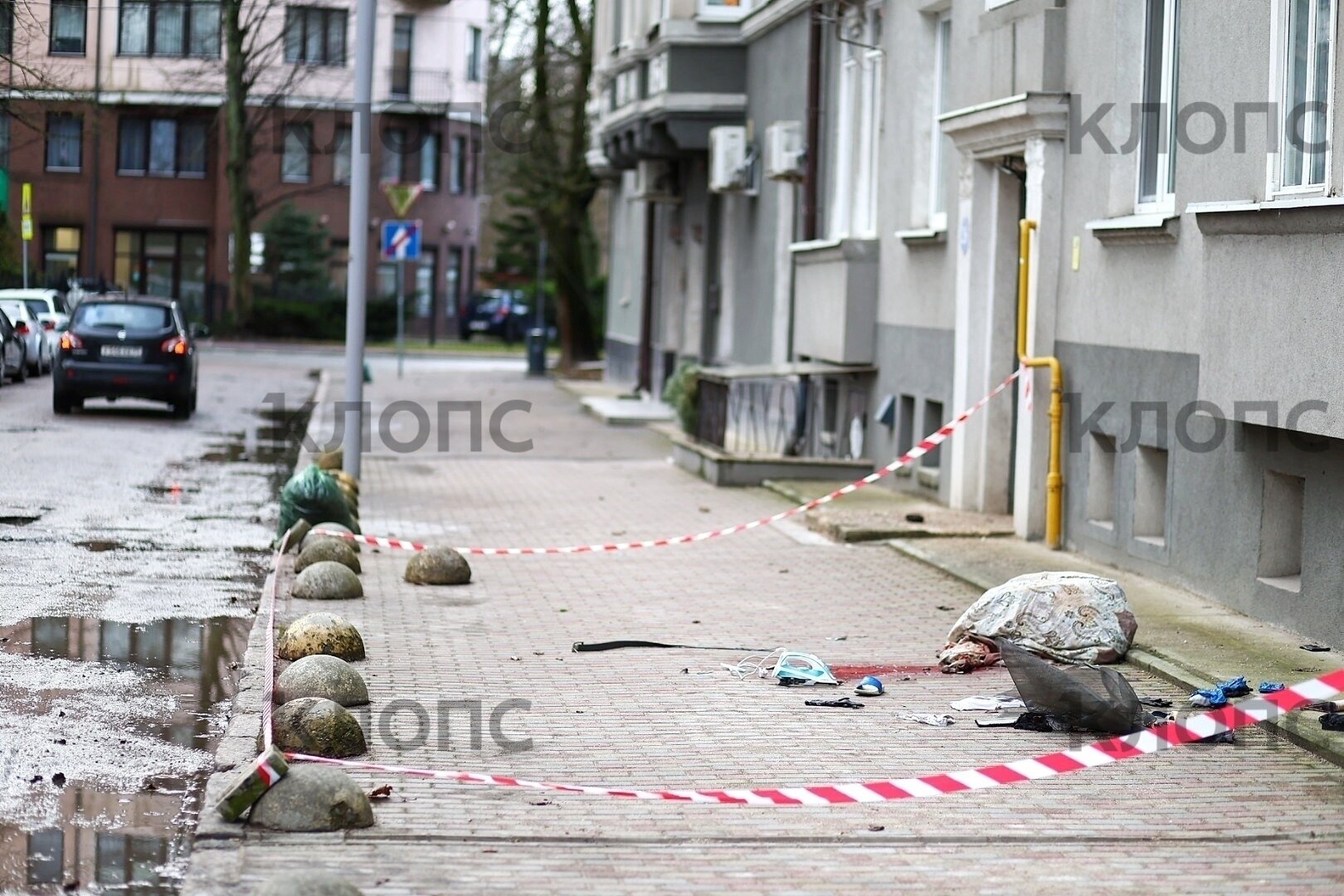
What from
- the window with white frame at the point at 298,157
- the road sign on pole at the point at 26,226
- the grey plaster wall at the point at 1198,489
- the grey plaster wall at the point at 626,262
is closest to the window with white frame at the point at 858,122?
the grey plaster wall at the point at 1198,489

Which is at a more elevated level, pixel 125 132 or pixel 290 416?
pixel 125 132

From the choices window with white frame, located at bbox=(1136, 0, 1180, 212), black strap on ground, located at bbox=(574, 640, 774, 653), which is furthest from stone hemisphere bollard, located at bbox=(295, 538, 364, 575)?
window with white frame, located at bbox=(1136, 0, 1180, 212)

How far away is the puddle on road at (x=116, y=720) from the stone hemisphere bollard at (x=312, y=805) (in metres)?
0.28

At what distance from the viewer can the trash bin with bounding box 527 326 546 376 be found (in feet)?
134

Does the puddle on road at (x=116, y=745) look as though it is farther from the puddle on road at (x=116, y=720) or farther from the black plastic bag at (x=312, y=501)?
the black plastic bag at (x=312, y=501)

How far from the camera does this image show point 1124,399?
12203mm

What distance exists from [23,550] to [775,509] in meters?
6.71

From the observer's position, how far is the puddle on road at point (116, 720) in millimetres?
5988

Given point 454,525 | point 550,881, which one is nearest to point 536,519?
point 454,525

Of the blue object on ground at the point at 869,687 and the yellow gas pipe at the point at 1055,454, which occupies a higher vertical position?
the yellow gas pipe at the point at 1055,454

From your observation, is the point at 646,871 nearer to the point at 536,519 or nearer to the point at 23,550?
the point at 23,550

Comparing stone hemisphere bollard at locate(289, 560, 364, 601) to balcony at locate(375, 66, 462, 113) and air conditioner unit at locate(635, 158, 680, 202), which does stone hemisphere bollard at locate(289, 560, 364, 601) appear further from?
balcony at locate(375, 66, 462, 113)

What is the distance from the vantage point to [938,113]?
1709cm

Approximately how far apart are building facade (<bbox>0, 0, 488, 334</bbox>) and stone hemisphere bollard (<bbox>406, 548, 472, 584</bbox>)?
44.5 metres
